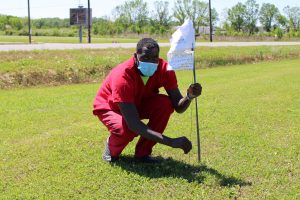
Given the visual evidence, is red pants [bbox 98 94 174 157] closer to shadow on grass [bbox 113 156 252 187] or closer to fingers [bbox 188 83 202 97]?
shadow on grass [bbox 113 156 252 187]

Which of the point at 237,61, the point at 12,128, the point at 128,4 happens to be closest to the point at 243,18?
the point at 128,4

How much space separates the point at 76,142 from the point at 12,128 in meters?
1.54

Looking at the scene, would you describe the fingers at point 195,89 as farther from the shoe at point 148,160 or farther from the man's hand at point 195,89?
the shoe at point 148,160

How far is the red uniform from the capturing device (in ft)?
15.6

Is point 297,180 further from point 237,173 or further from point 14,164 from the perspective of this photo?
point 14,164

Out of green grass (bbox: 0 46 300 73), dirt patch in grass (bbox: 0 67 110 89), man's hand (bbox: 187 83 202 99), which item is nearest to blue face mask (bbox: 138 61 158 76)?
Result: man's hand (bbox: 187 83 202 99)

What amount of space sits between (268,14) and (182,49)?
107 meters

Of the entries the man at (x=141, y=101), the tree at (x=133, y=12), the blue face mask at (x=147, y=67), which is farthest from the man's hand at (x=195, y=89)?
the tree at (x=133, y=12)

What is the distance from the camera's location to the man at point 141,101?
457 centimetres

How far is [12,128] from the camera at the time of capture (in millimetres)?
7359

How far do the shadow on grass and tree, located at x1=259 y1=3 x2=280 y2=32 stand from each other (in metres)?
107

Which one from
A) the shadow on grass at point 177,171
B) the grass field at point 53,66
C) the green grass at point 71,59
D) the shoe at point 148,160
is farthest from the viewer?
the green grass at point 71,59

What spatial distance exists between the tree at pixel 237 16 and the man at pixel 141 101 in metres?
102

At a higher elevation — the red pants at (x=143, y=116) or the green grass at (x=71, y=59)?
the green grass at (x=71, y=59)
